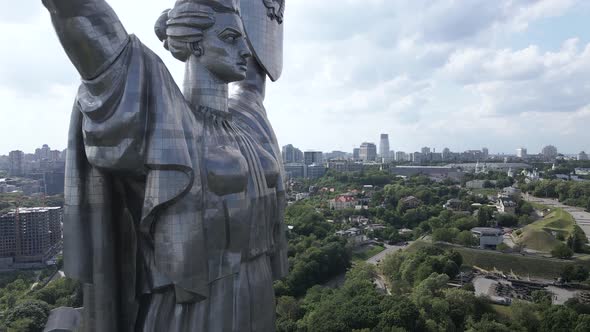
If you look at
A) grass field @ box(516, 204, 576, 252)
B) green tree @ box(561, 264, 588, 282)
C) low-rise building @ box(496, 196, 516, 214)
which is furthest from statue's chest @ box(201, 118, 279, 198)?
low-rise building @ box(496, 196, 516, 214)

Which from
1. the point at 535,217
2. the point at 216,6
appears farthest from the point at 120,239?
the point at 535,217

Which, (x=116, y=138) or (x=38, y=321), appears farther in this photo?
(x=38, y=321)

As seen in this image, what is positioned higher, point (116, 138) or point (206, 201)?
point (116, 138)

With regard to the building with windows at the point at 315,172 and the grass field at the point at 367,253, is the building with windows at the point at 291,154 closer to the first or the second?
the building with windows at the point at 315,172

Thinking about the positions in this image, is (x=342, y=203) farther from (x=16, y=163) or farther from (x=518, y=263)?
(x=16, y=163)

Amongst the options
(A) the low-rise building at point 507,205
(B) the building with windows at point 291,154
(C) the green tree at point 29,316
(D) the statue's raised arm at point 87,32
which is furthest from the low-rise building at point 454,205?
(B) the building with windows at point 291,154

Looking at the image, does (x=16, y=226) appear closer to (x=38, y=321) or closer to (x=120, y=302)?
(x=38, y=321)

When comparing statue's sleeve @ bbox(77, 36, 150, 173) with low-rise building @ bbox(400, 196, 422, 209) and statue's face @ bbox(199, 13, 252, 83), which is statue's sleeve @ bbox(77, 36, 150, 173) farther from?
low-rise building @ bbox(400, 196, 422, 209)
